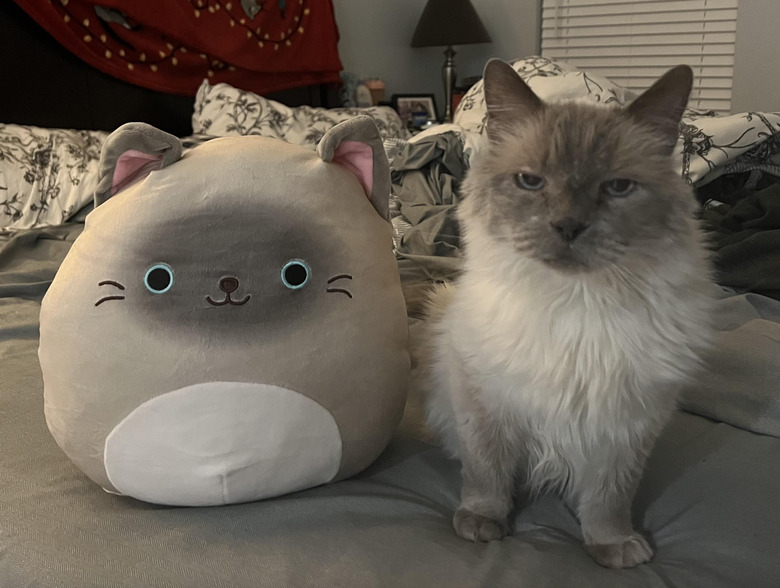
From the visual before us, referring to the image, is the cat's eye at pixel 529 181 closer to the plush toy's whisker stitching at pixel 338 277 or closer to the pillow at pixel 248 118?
the plush toy's whisker stitching at pixel 338 277

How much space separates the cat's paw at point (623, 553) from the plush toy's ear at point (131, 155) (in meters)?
0.86

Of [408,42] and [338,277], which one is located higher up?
[408,42]

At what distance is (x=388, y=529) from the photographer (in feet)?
3.06

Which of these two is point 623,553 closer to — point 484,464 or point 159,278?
point 484,464

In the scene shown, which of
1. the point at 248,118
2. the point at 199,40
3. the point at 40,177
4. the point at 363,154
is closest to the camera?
the point at 363,154

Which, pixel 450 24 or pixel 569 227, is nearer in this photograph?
pixel 569 227

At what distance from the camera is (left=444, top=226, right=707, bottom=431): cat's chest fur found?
91cm

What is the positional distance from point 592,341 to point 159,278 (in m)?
0.62

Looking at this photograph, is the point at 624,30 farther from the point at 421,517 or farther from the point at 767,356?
the point at 421,517

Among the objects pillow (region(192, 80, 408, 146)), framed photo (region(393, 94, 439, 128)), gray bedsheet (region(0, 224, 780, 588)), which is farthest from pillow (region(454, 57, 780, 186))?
framed photo (region(393, 94, 439, 128))

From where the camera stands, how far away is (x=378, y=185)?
1080mm

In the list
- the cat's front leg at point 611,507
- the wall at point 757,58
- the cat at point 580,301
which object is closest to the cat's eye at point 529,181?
the cat at point 580,301

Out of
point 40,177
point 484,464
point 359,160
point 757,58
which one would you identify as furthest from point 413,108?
point 484,464

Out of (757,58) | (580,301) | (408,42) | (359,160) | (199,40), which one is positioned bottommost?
(580,301)
